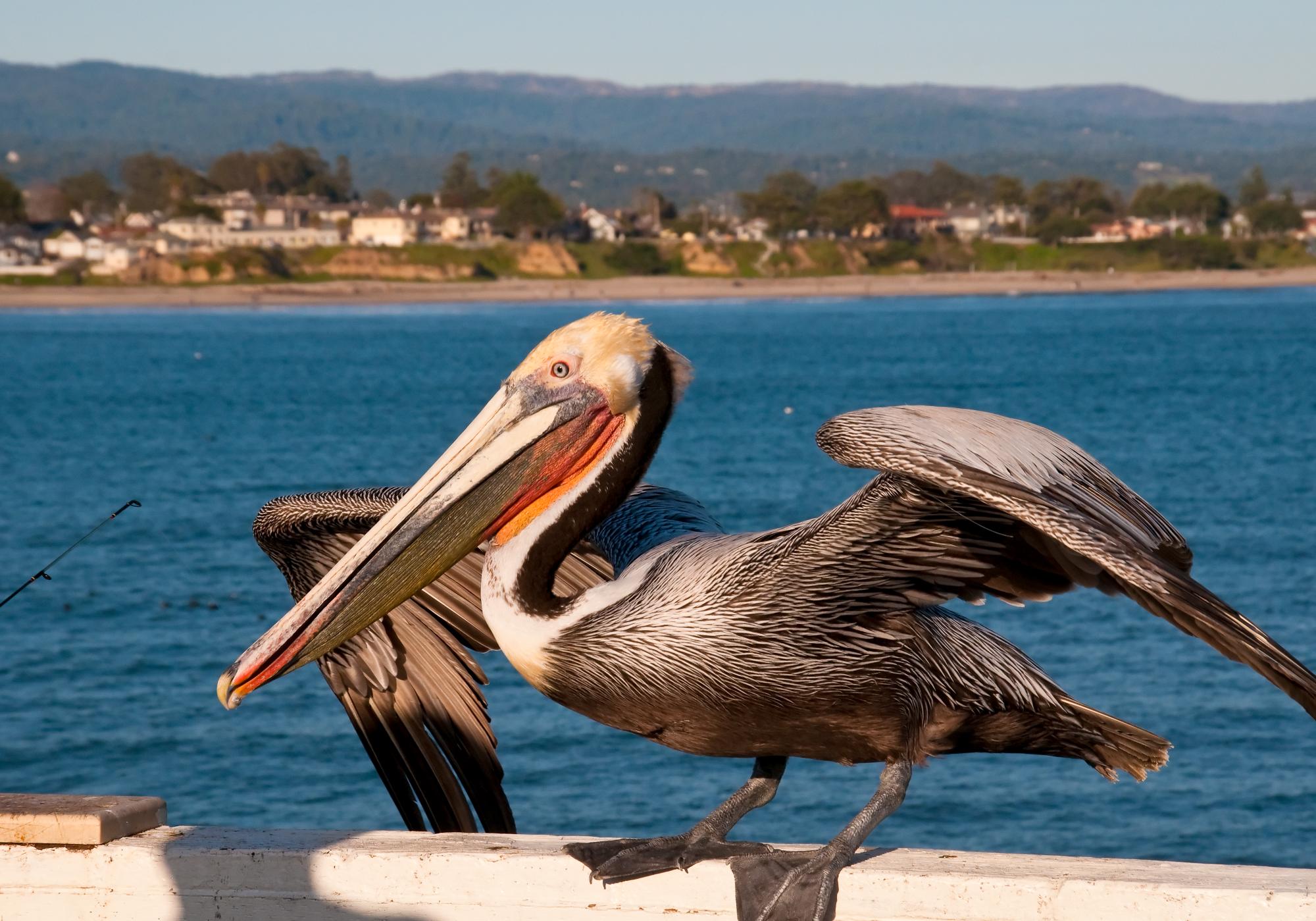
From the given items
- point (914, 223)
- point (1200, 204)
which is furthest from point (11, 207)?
point (1200, 204)

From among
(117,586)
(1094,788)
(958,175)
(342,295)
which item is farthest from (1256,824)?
(958,175)

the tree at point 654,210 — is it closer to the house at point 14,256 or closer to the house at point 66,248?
the house at point 66,248

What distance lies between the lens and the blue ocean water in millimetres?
12359

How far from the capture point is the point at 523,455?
11.8ft

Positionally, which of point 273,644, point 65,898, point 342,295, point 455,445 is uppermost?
point 455,445

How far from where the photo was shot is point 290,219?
125m

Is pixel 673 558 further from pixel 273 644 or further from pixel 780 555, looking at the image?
pixel 273 644

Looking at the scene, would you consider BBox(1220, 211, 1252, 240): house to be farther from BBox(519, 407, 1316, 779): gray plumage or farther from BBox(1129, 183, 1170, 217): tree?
BBox(519, 407, 1316, 779): gray plumage

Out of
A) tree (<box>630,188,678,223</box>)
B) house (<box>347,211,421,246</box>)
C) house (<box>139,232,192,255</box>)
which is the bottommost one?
house (<box>139,232,192,255</box>)

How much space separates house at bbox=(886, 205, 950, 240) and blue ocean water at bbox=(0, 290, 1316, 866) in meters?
50.1

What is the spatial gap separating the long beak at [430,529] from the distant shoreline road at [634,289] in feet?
300

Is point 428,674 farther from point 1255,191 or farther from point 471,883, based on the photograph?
point 1255,191

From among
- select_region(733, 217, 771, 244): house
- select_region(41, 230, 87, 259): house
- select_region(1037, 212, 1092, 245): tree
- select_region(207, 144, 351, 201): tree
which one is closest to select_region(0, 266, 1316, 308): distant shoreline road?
select_region(1037, 212, 1092, 245): tree

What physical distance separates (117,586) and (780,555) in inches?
768
